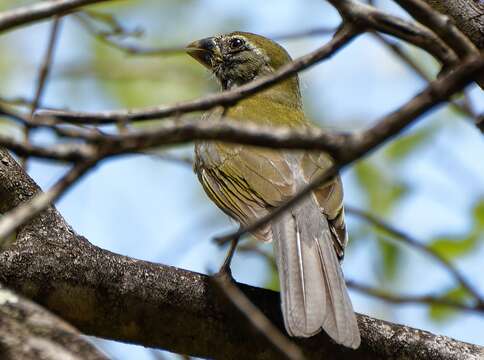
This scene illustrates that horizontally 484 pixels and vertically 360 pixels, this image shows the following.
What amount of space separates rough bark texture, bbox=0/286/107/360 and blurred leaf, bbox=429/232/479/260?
156 inches

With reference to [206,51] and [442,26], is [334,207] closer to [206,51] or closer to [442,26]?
[442,26]

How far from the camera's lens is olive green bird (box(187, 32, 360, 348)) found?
11.6 ft

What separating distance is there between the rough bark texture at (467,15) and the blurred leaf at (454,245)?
105 inches

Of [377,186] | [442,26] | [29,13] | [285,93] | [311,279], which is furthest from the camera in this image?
[377,186]

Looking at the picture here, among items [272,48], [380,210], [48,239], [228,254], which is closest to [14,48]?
[272,48]

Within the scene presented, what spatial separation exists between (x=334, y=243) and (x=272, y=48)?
2.65 m

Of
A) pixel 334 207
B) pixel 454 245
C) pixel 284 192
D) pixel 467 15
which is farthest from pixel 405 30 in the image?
pixel 454 245

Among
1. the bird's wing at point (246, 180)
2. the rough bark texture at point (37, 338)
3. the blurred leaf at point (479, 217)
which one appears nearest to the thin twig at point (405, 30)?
the rough bark texture at point (37, 338)

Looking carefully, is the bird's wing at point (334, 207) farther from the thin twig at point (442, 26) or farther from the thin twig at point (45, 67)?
the thin twig at point (442, 26)

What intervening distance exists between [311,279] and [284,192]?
3.12 ft

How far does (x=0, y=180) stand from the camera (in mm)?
3668

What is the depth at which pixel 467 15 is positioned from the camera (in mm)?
3244

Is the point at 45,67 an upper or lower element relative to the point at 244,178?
upper

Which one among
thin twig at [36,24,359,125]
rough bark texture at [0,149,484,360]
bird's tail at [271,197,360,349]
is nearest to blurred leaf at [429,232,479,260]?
bird's tail at [271,197,360,349]
